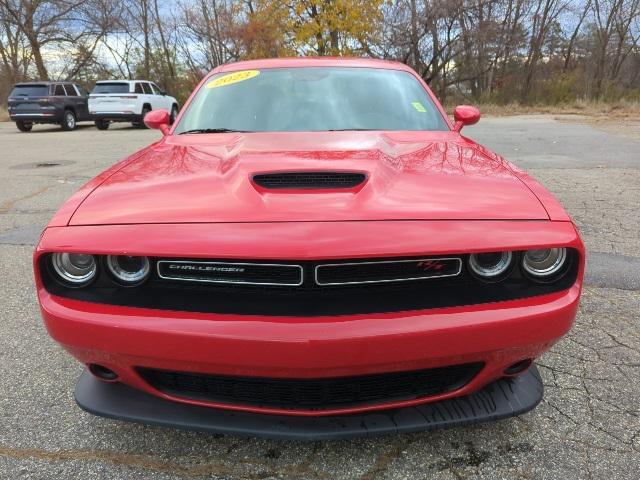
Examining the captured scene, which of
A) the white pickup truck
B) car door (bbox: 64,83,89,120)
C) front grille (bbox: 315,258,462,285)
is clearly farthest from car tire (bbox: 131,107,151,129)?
front grille (bbox: 315,258,462,285)

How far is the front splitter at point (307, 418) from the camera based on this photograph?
159cm

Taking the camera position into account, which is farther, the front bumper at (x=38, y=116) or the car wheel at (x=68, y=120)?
the car wheel at (x=68, y=120)

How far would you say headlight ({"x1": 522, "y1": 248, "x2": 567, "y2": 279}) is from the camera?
5.28 feet

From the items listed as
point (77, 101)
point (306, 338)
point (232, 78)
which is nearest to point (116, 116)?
point (77, 101)

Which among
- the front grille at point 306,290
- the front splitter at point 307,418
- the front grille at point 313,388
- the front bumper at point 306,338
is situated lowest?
the front splitter at point 307,418

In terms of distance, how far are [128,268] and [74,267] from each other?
0.18 meters

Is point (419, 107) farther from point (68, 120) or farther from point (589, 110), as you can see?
point (589, 110)

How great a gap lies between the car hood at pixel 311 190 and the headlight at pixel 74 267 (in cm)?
12

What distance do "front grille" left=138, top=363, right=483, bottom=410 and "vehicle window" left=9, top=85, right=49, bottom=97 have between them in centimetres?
1864

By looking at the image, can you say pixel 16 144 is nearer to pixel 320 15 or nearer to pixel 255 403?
pixel 255 403

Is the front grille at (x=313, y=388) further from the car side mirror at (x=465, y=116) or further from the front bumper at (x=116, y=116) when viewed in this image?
the front bumper at (x=116, y=116)

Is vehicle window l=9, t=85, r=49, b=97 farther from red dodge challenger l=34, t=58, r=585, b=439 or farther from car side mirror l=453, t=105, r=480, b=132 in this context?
red dodge challenger l=34, t=58, r=585, b=439

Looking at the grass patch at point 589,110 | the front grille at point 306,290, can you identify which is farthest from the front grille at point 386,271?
the grass patch at point 589,110

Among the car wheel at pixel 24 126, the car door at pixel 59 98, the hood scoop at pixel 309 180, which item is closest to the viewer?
the hood scoop at pixel 309 180
